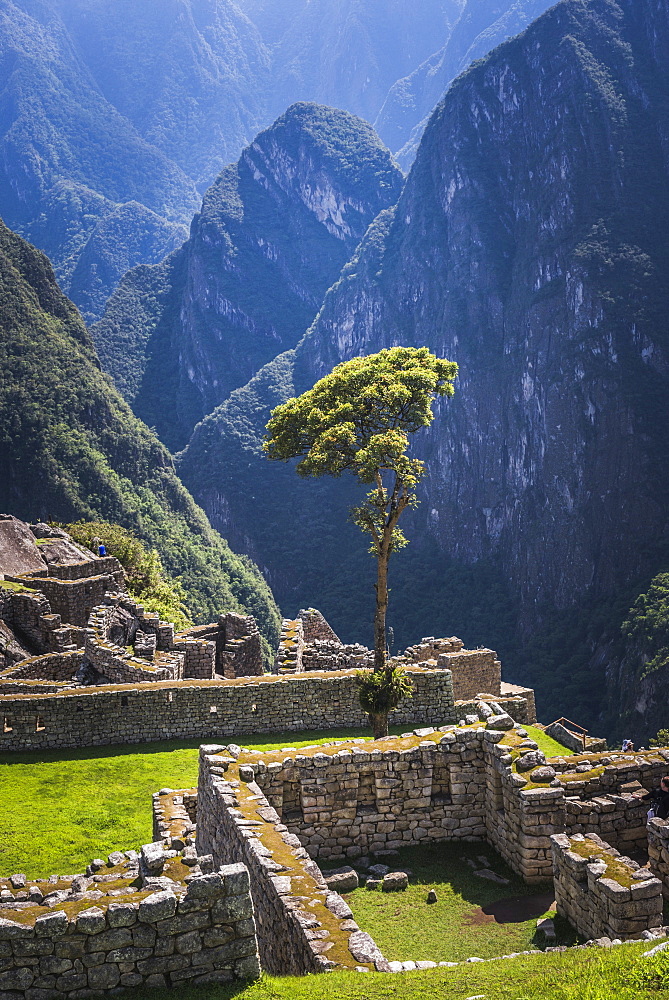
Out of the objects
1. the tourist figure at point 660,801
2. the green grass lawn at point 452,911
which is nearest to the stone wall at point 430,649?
the green grass lawn at point 452,911

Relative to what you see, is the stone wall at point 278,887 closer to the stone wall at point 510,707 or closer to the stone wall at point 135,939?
the stone wall at point 135,939

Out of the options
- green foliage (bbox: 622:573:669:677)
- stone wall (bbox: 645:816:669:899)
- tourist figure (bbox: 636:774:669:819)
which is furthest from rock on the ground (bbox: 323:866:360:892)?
green foliage (bbox: 622:573:669:677)

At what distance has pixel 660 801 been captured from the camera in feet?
30.2

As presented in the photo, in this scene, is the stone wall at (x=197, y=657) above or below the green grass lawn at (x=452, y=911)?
above

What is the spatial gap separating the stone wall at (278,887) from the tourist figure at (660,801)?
360 centimetres

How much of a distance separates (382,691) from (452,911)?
5941mm

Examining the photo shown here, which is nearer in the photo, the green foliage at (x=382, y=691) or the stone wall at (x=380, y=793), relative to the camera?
the stone wall at (x=380, y=793)

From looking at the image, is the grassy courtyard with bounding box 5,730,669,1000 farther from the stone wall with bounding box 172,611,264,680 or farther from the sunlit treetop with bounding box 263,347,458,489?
the stone wall with bounding box 172,611,264,680

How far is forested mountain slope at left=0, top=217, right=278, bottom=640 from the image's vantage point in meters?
105

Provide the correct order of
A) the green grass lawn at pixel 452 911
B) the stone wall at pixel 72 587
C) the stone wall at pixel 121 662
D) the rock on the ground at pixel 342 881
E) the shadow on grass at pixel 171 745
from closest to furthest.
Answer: the green grass lawn at pixel 452 911 → the rock on the ground at pixel 342 881 → the shadow on grass at pixel 171 745 → the stone wall at pixel 121 662 → the stone wall at pixel 72 587

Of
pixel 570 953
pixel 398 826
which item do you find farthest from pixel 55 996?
pixel 398 826

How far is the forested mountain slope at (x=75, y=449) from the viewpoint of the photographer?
105 meters

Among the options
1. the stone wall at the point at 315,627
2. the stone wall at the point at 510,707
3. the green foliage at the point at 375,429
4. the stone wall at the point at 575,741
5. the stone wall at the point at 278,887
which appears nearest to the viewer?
the stone wall at the point at 278,887

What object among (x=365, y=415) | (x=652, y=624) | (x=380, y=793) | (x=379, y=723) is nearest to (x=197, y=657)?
(x=365, y=415)
